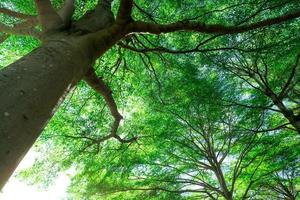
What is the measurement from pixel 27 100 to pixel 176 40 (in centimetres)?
562

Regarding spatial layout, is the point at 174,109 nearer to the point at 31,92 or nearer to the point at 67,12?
the point at 67,12

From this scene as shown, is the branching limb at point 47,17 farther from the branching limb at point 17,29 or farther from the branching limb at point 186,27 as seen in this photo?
the branching limb at point 186,27

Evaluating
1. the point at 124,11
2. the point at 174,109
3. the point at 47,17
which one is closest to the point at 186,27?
the point at 124,11

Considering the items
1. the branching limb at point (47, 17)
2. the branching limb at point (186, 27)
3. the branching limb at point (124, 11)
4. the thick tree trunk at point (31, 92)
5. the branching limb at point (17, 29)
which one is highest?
the branching limb at point (186, 27)

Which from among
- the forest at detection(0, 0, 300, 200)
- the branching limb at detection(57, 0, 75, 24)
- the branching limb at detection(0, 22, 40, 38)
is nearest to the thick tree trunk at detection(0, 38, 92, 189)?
the branching limb at detection(57, 0, 75, 24)

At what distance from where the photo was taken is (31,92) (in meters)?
1.45

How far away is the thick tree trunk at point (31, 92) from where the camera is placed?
1.20 m

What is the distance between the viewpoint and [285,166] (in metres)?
8.12

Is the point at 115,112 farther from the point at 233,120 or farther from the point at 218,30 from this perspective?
the point at 233,120

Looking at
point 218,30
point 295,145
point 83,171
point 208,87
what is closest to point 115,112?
point 218,30

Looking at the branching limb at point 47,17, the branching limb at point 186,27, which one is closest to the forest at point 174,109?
the branching limb at point 186,27

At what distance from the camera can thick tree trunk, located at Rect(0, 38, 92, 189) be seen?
3.95 feet

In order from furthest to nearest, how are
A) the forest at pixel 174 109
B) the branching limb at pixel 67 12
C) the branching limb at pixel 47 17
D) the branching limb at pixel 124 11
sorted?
the forest at pixel 174 109 < the branching limb at pixel 124 11 < the branching limb at pixel 67 12 < the branching limb at pixel 47 17

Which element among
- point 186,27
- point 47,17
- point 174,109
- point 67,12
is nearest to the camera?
point 47,17
